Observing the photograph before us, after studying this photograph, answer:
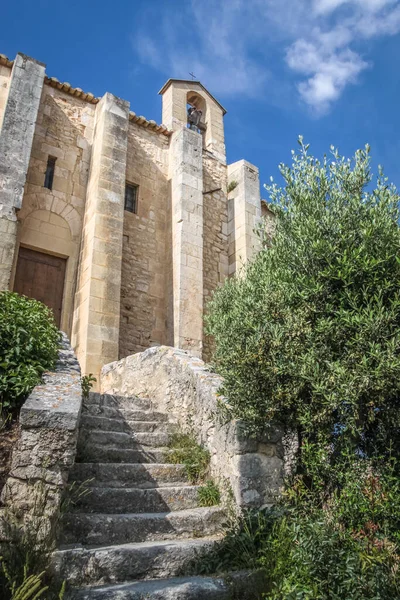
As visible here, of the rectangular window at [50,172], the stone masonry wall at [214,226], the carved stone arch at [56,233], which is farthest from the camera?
the stone masonry wall at [214,226]

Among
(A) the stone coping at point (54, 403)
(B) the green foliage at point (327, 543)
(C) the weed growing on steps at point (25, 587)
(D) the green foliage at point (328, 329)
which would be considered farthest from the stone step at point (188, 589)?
(D) the green foliage at point (328, 329)

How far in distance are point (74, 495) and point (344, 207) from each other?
15.1 ft

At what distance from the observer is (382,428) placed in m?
4.99

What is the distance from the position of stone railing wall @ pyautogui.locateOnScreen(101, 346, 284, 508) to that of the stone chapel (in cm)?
234

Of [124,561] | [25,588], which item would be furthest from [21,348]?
[25,588]

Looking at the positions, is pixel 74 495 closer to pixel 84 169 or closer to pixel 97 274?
pixel 97 274

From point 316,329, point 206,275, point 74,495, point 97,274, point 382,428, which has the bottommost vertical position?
point 74,495

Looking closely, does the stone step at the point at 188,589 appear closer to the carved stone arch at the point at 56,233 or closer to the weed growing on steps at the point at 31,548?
the weed growing on steps at the point at 31,548

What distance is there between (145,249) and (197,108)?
631 centimetres

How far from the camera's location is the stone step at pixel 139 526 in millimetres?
3930

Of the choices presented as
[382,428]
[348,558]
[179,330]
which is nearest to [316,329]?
[382,428]

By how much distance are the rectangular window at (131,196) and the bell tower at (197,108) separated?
2.60 metres

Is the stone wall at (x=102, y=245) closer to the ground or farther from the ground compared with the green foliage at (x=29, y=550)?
farther from the ground

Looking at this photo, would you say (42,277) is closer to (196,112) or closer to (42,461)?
(42,461)
